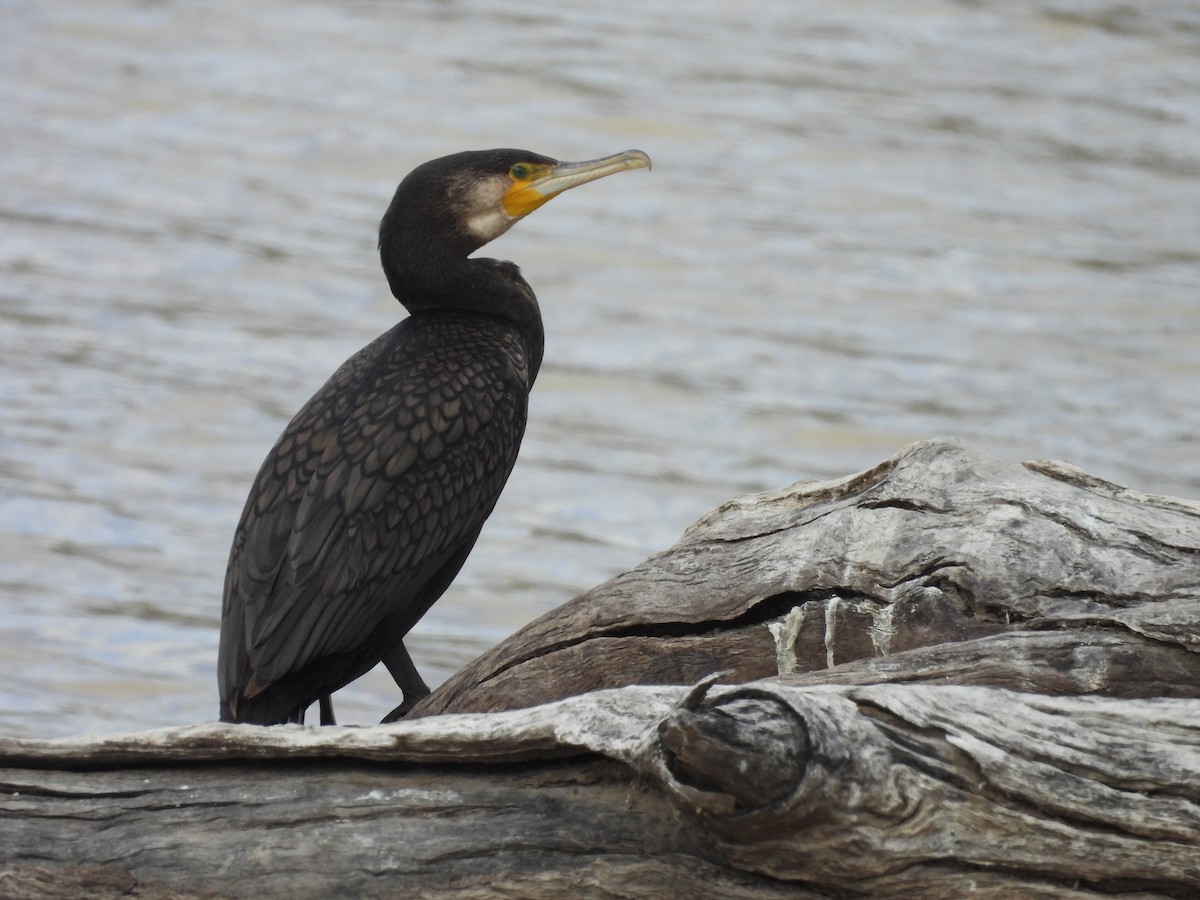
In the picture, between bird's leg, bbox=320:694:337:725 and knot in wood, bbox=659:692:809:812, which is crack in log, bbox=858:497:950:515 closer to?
knot in wood, bbox=659:692:809:812

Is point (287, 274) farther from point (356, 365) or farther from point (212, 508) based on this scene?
point (356, 365)

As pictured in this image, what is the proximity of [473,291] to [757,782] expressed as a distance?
2.44 metres

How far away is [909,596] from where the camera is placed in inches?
138

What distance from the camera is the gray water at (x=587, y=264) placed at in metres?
8.56

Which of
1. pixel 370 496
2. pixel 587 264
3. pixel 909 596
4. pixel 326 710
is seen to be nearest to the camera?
pixel 909 596

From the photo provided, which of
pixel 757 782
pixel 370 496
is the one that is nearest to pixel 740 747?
pixel 757 782

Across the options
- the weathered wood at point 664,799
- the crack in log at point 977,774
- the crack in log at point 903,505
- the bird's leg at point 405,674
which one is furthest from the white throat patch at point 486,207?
the crack in log at point 977,774

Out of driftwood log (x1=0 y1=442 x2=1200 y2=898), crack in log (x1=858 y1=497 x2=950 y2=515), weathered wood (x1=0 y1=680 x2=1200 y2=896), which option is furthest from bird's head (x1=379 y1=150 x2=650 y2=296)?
weathered wood (x1=0 y1=680 x2=1200 y2=896)

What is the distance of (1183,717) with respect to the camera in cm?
277

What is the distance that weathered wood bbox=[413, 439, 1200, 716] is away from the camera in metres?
3.07

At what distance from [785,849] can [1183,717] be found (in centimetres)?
65

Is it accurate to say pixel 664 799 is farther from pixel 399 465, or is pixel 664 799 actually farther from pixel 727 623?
pixel 399 465

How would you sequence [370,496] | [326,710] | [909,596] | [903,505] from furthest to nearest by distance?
[326,710], [370,496], [903,505], [909,596]

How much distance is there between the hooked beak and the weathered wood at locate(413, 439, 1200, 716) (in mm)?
1240
